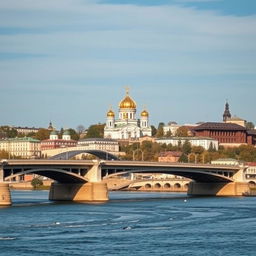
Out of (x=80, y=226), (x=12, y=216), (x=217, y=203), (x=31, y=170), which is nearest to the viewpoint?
(x=80, y=226)

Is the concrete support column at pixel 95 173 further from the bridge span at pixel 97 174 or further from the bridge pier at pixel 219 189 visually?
the bridge pier at pixel 219 189

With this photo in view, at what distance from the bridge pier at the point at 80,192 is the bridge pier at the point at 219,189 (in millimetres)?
23522

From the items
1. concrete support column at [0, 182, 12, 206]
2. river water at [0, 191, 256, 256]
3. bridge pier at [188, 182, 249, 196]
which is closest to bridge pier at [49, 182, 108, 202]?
river water at [0, 191, 256, 256]

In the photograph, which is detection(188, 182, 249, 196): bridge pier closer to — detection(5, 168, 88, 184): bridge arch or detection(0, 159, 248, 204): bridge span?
detection(0, 159, 248, 204): bridge span

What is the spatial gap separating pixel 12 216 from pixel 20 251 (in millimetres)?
25853

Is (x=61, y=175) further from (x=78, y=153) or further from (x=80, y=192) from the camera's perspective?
(x=78, y=153)

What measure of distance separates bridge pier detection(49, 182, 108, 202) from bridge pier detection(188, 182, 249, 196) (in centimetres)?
2352

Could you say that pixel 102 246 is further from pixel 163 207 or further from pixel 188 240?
pixel 163 207

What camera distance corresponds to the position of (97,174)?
410ft

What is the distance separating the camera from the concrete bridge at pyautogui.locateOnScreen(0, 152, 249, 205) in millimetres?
114938

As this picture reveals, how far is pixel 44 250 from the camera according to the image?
72438mm

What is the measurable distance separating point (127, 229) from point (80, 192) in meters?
40.6

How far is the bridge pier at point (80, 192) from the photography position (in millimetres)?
124500

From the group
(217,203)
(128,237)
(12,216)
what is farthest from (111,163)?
(128,237)
